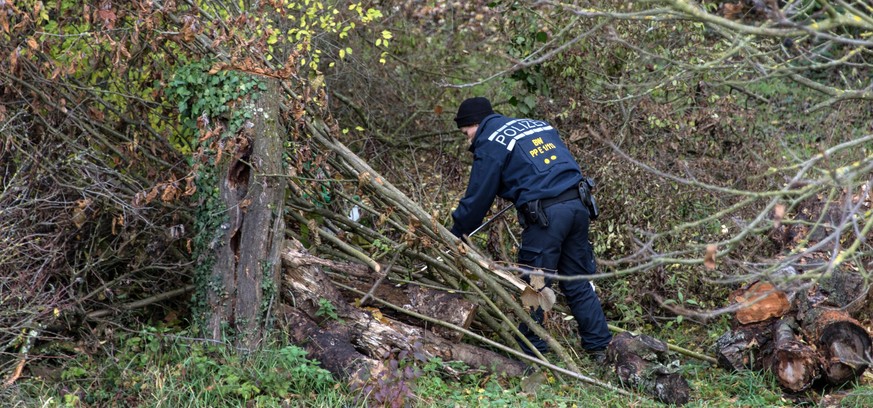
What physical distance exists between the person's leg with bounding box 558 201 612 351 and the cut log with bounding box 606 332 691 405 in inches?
12.2

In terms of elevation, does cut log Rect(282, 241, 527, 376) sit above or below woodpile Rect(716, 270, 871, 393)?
above

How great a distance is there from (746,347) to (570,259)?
4.16 feet

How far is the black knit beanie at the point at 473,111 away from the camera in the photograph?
6.14 m

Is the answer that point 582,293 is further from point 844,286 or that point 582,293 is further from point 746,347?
point 844,286

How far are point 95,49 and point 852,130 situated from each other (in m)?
6.56

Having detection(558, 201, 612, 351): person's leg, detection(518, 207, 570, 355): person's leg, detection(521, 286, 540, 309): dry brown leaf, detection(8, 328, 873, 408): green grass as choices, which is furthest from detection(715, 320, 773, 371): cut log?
detection(521, 286, 540, 309): dry brown leaf

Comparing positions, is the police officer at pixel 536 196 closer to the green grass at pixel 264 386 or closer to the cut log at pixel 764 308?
the green grass at pixel 264 386

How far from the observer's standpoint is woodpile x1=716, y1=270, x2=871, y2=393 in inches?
219

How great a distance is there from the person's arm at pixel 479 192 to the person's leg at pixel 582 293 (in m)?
0.61

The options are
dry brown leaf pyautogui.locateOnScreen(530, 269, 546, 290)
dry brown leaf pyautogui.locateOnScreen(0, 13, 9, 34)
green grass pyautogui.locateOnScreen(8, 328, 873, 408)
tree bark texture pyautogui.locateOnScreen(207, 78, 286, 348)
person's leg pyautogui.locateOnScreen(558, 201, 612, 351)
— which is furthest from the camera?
person's leg pyautogui.locateOnScreen(558, 201, 612, 351)

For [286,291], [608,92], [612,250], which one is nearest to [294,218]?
[286,291]

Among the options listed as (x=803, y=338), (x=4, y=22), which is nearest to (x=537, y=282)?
(x=803, y=338)

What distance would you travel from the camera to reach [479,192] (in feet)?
19.3

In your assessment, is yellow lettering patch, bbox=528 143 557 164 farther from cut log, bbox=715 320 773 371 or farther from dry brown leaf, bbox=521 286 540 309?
cut log, bbox=715 320 773 371
